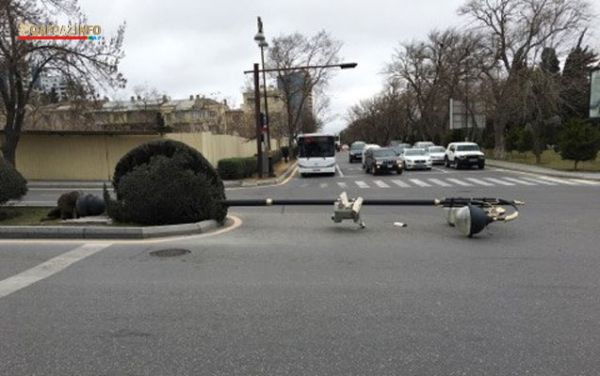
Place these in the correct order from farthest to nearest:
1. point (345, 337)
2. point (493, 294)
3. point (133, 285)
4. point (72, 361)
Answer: point (133, 285), point (493, 294), point (345, 337), point (72, 361)

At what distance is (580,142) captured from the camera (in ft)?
78.4

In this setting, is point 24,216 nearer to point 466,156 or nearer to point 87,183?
point 87,183

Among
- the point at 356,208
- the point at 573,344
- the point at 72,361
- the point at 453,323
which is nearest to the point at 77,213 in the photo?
the point at 356,208

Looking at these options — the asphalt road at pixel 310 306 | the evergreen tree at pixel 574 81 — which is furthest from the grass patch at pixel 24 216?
the evergreen tree at pixel 574 81

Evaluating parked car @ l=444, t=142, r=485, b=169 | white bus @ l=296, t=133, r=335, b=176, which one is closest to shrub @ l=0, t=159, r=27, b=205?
white bus @ l=296, t=133, r=335, b=176

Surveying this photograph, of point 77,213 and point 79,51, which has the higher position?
point 79,51

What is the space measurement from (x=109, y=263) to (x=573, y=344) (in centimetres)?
588

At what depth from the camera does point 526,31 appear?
3456 centimetres

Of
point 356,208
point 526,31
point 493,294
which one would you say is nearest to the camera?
point 493,294

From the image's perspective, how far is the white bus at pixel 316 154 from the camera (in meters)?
27.1

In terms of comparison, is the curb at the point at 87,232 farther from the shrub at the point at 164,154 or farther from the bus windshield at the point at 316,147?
the bus windshield at the point at 316,147

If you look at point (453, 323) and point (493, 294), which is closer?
point (453, 323)

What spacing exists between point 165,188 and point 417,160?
932 inches

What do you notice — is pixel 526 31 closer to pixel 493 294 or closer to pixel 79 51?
pixel 79 51
